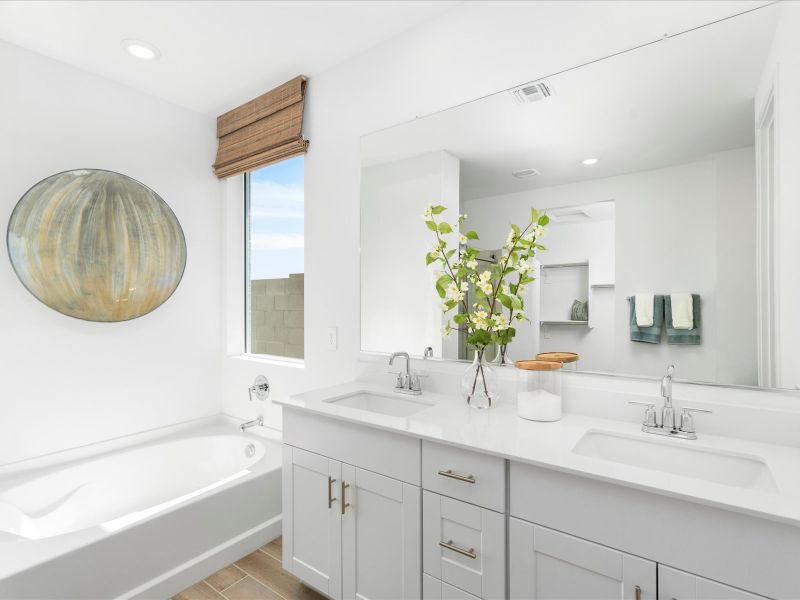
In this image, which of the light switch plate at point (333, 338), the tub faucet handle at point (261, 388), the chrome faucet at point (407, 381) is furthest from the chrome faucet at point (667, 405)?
the tub faucet handle at point (261, 388)

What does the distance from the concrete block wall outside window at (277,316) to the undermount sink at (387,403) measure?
0.92 meters

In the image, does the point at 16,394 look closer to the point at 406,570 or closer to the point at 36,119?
the point at 36,119

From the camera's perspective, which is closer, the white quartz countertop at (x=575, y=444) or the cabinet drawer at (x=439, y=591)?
the white quartz countertop at (x=575, y=444)

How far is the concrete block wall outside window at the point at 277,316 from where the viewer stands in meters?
2.69

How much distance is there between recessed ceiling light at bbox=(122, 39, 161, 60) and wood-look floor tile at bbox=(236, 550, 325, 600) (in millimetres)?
2583

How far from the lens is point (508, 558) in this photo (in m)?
1.11

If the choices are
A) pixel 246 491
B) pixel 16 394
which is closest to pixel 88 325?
pixel 16 394

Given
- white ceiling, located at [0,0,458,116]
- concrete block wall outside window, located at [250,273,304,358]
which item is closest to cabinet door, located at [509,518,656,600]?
concrete block wall outside window, located at [250,273,304,358]

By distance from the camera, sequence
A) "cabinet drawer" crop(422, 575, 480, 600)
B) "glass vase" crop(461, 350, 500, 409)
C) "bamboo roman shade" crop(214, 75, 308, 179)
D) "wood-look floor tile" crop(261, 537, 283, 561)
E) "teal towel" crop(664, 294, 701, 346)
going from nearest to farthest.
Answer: "cabinet drawer" crop(422, 575, 480, 600) → "teal towel" crop(664, 294, 701, 346) → "glass vase" crop(461, 350, 500, 409) → "wood-look floor tile" crop(261, 537, 283, 561) → "bamboo roman shade" crop(214, 75, 308, 179)

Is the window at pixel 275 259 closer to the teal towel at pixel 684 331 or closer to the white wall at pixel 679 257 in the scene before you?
the white wall at pixel 679 257

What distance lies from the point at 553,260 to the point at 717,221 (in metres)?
0.50

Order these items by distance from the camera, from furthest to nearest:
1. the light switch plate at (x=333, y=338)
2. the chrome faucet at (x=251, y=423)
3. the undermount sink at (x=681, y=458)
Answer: the chrome faucet at (x=251, y=423)
the light switch plate at (x=333, y=338)
the undermount sink at (x=681, y=458)

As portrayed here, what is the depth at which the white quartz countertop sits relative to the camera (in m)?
0.85

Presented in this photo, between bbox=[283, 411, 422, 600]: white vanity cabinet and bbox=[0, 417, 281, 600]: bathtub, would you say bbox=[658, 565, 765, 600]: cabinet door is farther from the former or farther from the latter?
bbox=[0, 417, 281, 600]: bathtub
